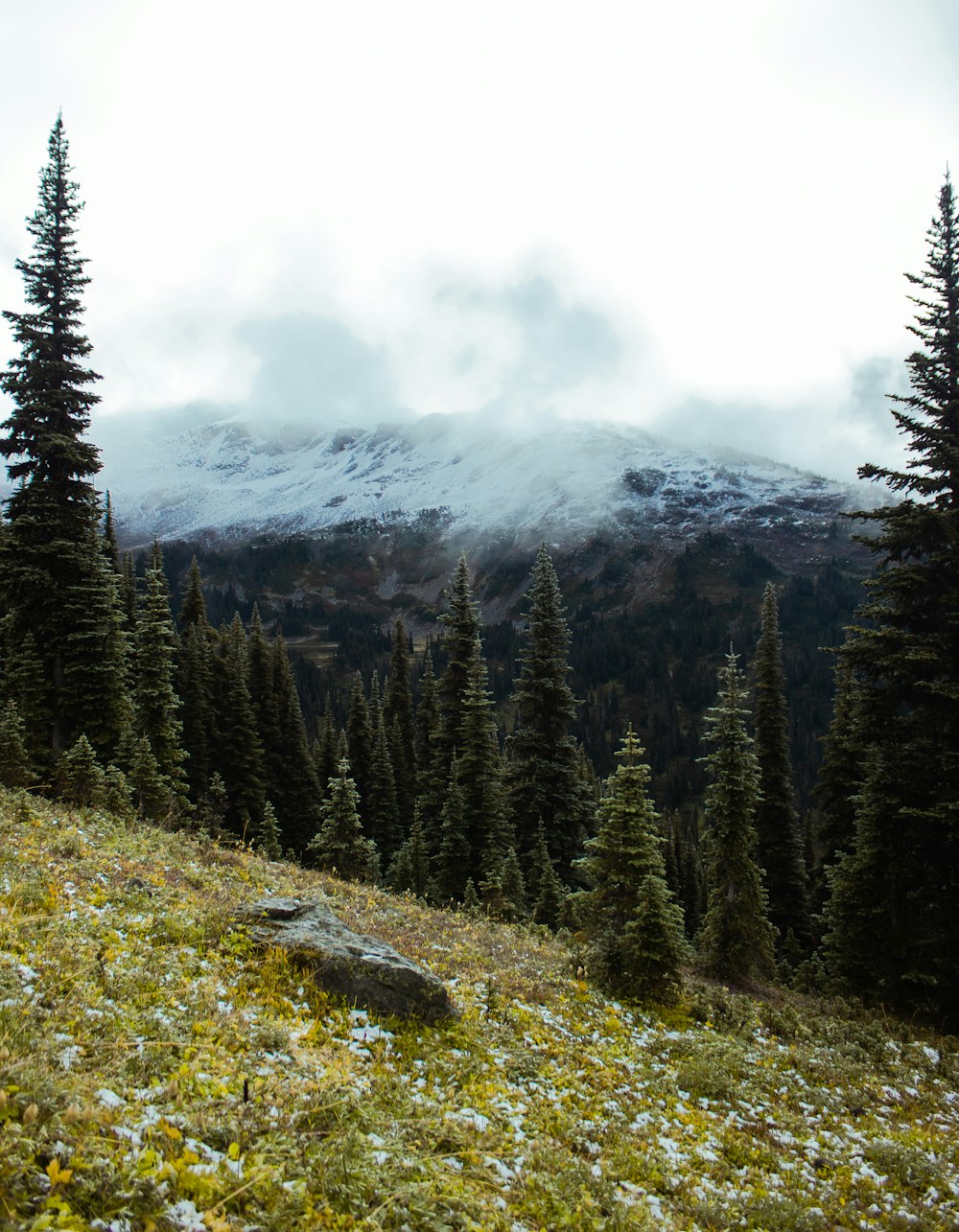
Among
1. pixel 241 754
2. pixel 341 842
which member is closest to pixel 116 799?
pixel 341 842

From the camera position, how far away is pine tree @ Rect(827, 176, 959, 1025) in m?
16.6

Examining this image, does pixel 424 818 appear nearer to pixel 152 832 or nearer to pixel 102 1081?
pixel 152 832

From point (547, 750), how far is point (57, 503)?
24.3 metres

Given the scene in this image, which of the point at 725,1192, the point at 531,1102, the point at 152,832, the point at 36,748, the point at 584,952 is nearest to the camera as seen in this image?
the point at 725,1192

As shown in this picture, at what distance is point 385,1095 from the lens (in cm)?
725

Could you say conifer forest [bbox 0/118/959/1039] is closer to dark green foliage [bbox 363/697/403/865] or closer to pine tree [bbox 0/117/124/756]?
pine tree [bbox 0/117/124/756]

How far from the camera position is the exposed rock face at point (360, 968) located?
9.53 meters

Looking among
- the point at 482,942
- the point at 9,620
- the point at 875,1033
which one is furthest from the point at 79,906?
the point at 9,620

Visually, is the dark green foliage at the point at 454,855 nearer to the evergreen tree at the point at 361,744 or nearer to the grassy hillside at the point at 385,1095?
the grassy hillside at the point at 385,1095

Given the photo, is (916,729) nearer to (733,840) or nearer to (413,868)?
(733,840)

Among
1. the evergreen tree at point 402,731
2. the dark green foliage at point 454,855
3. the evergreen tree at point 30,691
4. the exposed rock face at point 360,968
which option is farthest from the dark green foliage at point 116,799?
the evergreen tree at point 402,731

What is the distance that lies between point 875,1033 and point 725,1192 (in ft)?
29.6

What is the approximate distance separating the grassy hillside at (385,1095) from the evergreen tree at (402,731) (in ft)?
160

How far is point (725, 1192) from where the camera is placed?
7320 millimetres
